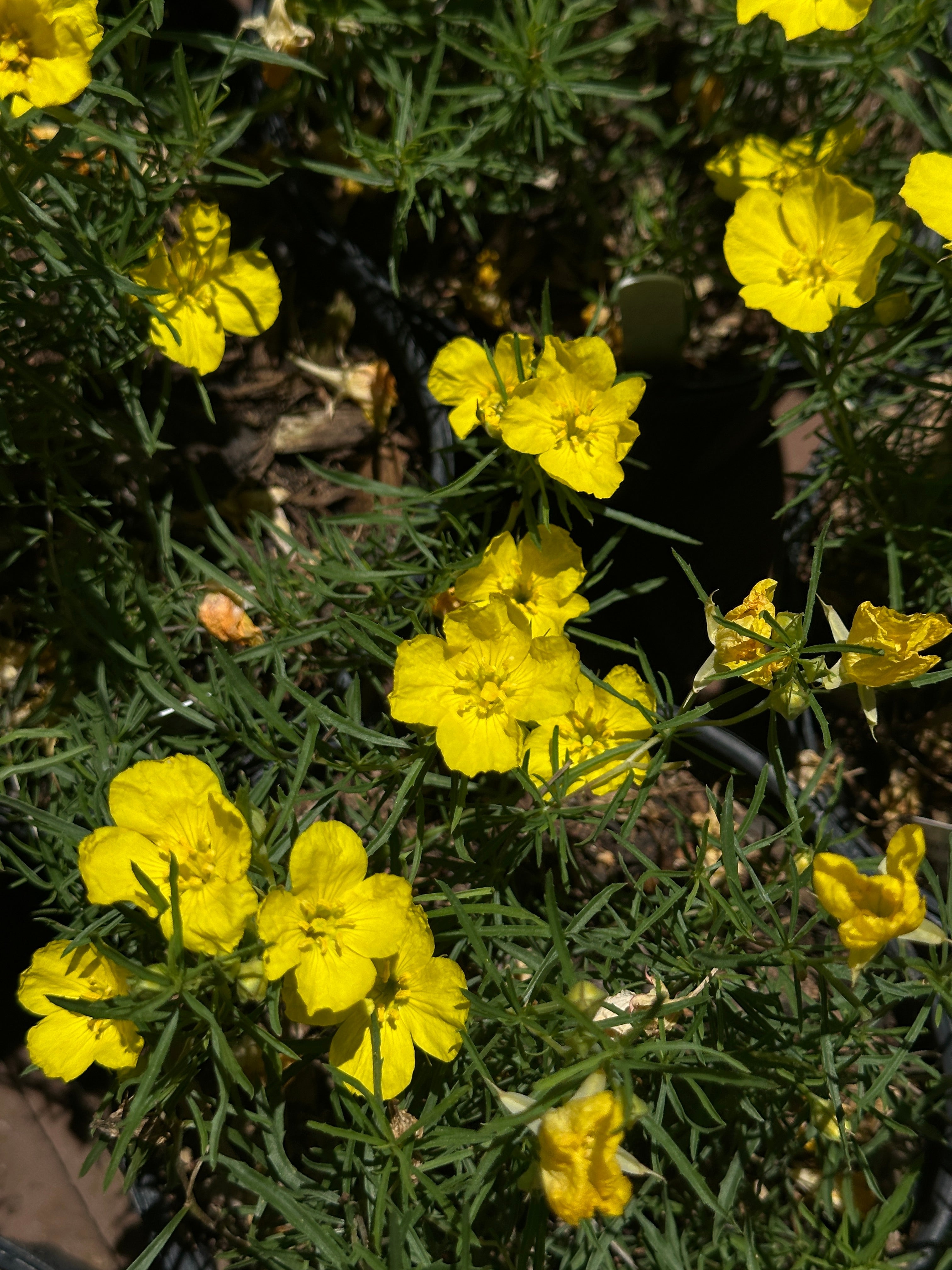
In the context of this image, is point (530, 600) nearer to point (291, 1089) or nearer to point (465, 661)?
point (465, 661)

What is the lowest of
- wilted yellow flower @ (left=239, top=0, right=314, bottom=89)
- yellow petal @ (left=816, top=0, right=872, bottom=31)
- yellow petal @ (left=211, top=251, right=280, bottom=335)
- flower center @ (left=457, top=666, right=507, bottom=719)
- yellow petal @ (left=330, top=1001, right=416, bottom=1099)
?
yellow petal @ (left=330, top=1001, right=416, bottom=1099)

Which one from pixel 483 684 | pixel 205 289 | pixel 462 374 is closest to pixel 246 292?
pixel 205 289

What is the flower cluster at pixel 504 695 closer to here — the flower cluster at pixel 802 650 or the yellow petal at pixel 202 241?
the flower cluster at pixel 802 650

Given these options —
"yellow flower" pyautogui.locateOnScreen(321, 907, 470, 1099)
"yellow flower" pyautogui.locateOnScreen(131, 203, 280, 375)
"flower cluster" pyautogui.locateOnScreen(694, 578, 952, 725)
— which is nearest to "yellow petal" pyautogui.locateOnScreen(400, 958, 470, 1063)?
"yellow flower" pyautogui.locateOnScreen(321, 907, 470, 1099)

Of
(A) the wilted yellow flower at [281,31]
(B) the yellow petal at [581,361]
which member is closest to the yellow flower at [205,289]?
(A) the wilted yellow flower at [281,31]

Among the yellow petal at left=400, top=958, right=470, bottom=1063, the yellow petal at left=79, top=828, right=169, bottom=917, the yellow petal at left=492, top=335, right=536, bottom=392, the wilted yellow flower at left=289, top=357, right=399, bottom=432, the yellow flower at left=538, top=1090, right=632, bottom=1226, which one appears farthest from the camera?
the wilted yellow flower at left=289, top=357, right=399, bottom=432

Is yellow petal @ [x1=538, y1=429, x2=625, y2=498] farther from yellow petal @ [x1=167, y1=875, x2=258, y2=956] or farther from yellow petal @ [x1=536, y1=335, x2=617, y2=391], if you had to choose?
yellow petal @ [x1=167, y1=875, x2=258, y2=956]

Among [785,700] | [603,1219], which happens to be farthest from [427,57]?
[603,1219]
